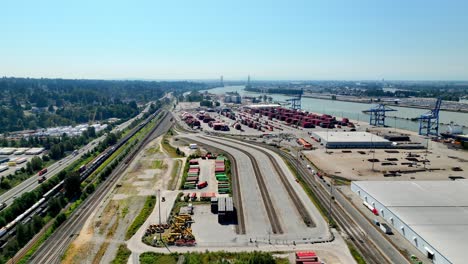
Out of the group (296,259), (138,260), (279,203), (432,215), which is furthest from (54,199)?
(432,215)

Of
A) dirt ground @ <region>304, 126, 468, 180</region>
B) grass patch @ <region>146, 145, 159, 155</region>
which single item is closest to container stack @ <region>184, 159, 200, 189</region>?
grass patch @ <region>146, 145, 159, 155</region>

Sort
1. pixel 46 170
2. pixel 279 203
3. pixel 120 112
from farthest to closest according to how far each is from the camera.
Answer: pixel 120 112
pixel 46 170
pixel 279 203

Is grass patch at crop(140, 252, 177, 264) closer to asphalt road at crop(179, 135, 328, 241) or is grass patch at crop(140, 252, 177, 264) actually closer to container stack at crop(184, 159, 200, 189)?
asphalt road at crop(179, 135, 328, 241)

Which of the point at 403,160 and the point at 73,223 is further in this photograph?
the point at 403,160

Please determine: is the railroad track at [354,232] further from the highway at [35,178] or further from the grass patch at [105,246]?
the highway at [35,178]

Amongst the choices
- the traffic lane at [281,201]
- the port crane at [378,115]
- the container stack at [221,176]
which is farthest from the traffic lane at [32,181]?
the port crane at [378,115]

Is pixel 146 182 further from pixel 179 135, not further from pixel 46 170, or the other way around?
pixel 179 135
